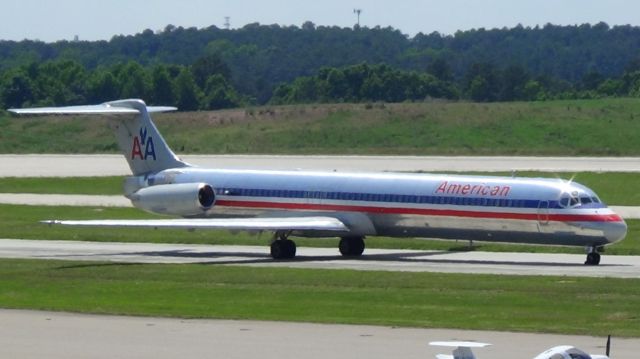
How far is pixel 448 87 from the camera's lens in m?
154

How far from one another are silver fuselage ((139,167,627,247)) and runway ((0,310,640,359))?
13.3 m

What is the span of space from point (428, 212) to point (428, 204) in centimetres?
21

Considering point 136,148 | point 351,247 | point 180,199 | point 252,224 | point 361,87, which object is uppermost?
point 136,148

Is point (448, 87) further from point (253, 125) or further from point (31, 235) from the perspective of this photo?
point (31, 235)

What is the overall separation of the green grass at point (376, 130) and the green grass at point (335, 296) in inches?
2350

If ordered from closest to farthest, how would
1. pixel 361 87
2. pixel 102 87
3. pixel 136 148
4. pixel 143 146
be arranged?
pixel 143 146
pixel 136 148
pixel 102 87
pixel 361 87

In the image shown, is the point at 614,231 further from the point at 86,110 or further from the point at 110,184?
the point at 110,184

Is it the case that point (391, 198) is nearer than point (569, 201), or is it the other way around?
point (569, 201)

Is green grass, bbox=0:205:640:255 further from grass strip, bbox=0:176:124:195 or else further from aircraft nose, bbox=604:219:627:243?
grass strip, bbox=0:176:124:195

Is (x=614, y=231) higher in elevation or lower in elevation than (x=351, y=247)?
higher

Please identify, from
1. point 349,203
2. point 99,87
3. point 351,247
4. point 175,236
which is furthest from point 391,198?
point 99,87

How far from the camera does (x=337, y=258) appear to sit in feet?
139

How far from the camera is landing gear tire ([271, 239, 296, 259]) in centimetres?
4203

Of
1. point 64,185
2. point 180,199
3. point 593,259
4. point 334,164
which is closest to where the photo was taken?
point 593,259
